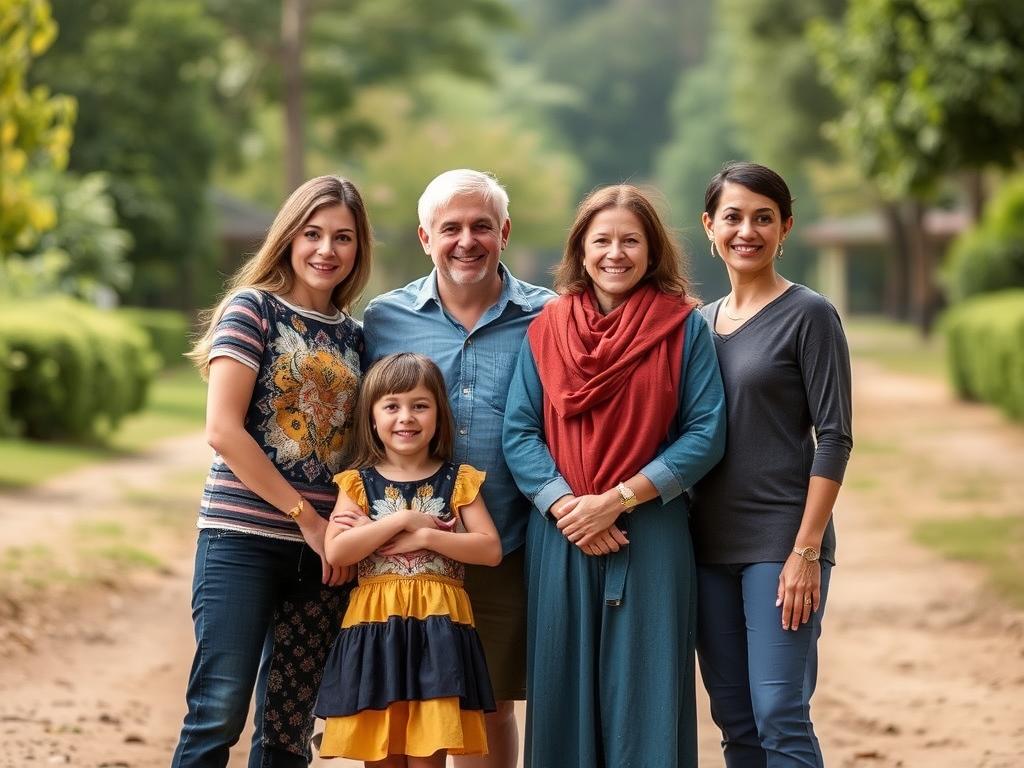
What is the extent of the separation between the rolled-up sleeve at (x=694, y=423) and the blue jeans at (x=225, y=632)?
108 centimetres

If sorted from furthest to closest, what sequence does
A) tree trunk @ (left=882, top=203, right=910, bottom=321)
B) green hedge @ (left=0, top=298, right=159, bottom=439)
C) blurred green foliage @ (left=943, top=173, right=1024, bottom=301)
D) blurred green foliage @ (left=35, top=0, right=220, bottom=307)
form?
tree trunk @ (left=882, top=203, right=910, bottom=321)
blurred green foliage @ (left=35, top=0, right=220, bottom=307)
blurred green foliage @ (left=943, top=173, right=1024, bottom=301)
green hedge @ (left=0, top=298, right=159, bottom=439)

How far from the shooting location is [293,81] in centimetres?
3047

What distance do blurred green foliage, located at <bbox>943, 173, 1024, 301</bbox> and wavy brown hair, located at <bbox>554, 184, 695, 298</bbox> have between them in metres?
20.4

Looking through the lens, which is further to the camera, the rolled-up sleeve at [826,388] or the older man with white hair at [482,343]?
the older man with white hair at [482,343]

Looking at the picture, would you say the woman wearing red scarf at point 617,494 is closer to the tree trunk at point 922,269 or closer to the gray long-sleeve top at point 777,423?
the gray long-sleeve top at point 777,423

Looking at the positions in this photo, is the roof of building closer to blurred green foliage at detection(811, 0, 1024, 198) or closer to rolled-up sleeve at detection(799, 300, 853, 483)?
blurred green foliage at detection(811, 0, 1024, 198)

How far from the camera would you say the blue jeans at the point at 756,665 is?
396 centimetres

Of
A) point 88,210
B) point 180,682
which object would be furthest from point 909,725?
point 88,210

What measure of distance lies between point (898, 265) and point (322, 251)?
144 feet

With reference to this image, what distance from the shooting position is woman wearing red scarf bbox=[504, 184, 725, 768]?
4016 millimetres

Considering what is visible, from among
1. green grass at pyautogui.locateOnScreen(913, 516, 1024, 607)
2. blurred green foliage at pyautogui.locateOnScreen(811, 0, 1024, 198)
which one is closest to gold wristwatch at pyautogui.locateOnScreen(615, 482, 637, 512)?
green grass at pyautogui.locateOnScreen(913, 516, 1024, 607)

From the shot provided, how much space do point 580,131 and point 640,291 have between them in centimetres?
7633

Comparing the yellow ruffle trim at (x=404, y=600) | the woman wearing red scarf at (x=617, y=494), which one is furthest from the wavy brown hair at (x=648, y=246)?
the yellow ruffle trim at (x=404, y=600)

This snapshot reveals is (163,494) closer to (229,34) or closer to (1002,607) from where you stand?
(1002,607)
